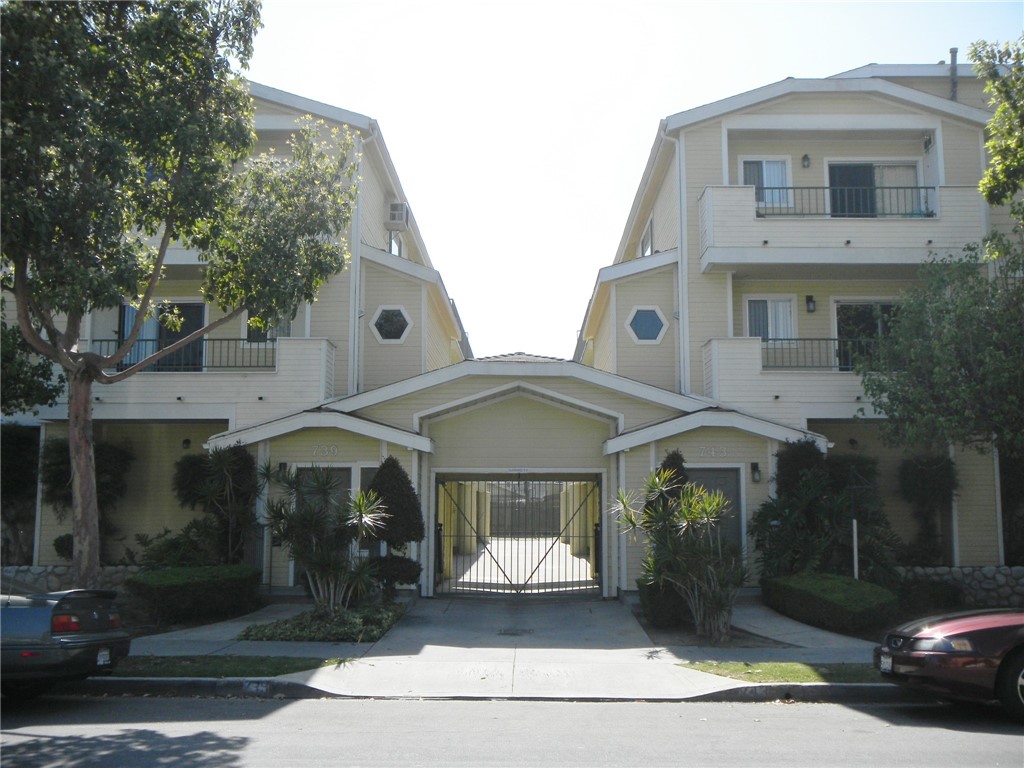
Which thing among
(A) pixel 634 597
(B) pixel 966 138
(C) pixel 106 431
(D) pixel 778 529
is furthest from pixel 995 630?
(C) pixel 106 431

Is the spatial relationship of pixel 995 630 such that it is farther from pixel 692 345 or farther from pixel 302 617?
pixel 692 345

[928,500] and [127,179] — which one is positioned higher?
[127,179]

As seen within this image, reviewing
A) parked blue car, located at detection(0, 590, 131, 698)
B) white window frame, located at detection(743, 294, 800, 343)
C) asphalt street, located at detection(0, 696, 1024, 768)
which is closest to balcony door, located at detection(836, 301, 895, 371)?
white window frame, located at detection(743, 294, 800, 343)

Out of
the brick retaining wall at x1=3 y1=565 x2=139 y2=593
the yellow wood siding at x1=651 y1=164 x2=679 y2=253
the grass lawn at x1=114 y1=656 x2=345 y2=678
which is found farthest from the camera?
the yellow wood siding at x1=651 y1=164 x2=679 y2=253

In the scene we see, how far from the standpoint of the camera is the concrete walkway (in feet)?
35.4

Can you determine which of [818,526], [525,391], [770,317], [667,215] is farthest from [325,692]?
[667,215]

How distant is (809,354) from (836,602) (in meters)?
7.74

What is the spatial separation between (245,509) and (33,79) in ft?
26.2

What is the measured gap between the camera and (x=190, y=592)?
48.5 ft

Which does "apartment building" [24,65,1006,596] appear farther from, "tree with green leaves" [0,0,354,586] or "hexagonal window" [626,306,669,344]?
"tree with green leaves" [0,0,354,586]

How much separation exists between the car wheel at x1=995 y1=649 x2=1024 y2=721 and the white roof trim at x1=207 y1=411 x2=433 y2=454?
10.7 metres

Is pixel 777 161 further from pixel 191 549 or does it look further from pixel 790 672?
pixel 191 549

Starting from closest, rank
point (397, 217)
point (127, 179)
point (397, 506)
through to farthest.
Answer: point (127, 179) → point (397, 506) → point (397, 217)

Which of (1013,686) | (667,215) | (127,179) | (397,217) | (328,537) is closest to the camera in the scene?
(1013,686)
